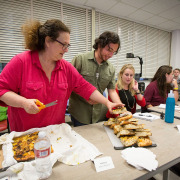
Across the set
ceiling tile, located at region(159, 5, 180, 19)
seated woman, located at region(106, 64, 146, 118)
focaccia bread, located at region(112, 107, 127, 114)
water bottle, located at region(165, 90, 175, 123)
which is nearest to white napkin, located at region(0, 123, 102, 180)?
focaccia bread, located at region(112, 107, 127, 114)

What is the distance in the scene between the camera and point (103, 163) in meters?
0.77

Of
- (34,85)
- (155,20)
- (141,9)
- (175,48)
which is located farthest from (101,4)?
(175,48)

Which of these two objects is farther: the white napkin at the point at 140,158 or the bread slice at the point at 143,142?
the bread slice at the point at 143,142

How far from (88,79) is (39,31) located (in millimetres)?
789

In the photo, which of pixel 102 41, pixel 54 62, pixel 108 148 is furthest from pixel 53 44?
pixel 108 148

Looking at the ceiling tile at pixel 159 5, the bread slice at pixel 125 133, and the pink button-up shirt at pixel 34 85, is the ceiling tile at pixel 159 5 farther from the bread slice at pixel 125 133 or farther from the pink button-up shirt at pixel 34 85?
the bread slice at pixel 125 133

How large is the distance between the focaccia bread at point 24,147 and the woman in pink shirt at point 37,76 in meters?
0.19

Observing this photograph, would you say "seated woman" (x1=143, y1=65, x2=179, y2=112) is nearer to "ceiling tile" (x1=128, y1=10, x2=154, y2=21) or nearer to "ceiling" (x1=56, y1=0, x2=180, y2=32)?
"ceiling" (x1=56, y1=0, x2=180, y2=32)

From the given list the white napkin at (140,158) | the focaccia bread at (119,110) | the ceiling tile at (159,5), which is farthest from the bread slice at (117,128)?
the ceiling tile at (159,5)

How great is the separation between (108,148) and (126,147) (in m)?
0.13

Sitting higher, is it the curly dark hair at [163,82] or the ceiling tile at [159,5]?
the ceiling tile at [159,5]

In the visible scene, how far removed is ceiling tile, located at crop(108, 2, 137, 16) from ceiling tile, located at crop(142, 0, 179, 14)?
0.37m

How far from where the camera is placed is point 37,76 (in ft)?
3.61

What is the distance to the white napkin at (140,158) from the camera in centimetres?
74
